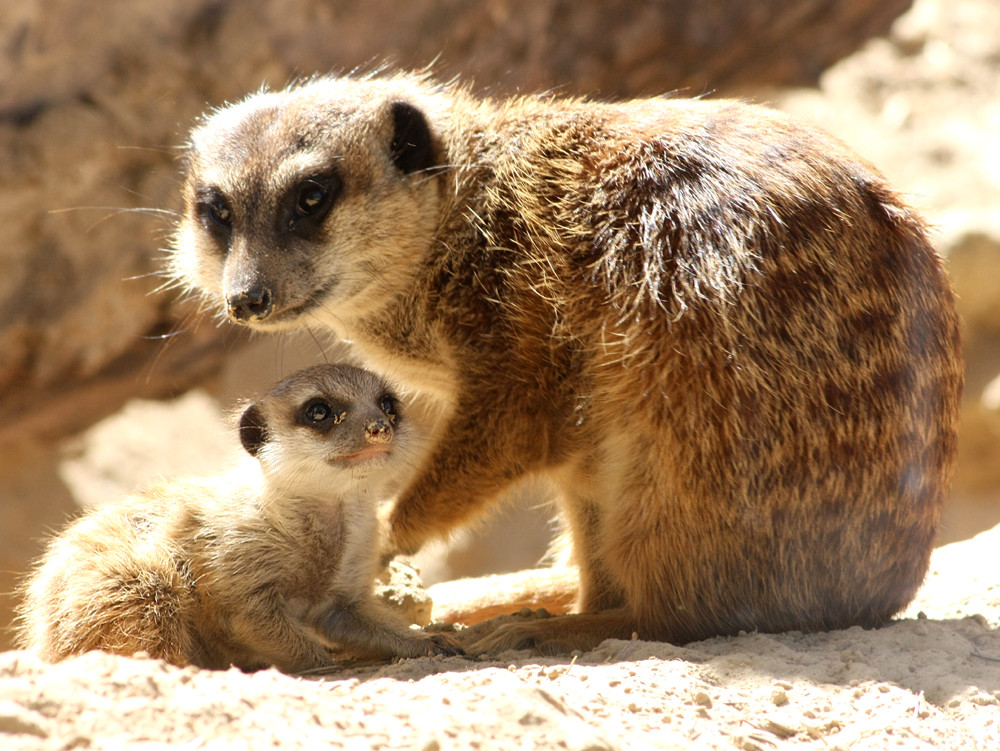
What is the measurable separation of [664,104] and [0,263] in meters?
4.89

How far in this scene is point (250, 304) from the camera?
11.4 feet

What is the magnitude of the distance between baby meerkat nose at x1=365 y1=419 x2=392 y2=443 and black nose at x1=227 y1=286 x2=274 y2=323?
1.75 ft

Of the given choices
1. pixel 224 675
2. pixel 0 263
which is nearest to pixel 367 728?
pixel 224 675

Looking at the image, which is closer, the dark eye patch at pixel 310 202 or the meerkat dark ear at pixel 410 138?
the dark eye patch at pixel 310 202

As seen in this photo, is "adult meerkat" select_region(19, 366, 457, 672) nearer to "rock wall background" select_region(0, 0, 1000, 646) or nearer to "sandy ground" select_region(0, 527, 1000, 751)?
"sandy ground" select_region(0, 527, 1000, 751)

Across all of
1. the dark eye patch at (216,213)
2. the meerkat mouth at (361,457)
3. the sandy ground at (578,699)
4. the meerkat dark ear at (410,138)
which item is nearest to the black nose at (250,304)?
the dark eye patch at (216,213)

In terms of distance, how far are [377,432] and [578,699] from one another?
1109mm

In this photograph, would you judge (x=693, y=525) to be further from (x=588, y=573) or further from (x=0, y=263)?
(x=0, y=263)

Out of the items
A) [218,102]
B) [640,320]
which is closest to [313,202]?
[640,320]

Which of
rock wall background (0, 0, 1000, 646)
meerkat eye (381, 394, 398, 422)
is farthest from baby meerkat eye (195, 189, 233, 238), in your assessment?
rock wall background (0, 0, 1000, 646)

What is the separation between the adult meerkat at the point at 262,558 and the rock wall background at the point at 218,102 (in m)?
2.94

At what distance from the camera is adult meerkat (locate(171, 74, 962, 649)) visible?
328 cm

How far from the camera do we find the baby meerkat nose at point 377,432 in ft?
11.0

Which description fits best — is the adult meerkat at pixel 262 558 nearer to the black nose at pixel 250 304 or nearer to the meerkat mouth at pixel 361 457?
the meerkat mouth at pixel 361 457
